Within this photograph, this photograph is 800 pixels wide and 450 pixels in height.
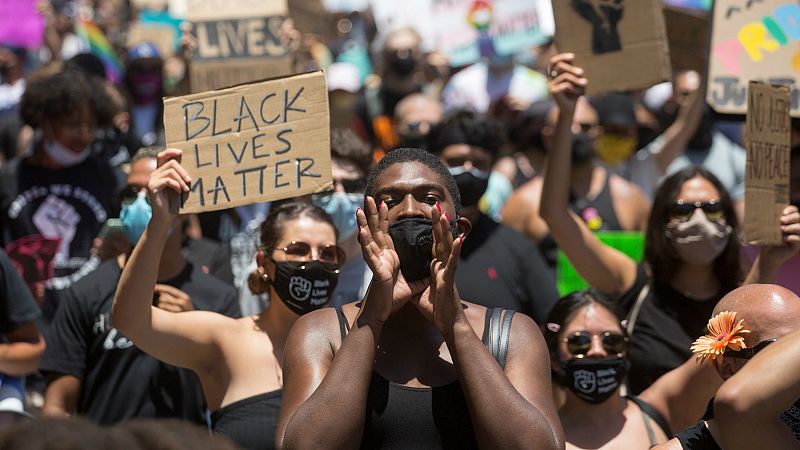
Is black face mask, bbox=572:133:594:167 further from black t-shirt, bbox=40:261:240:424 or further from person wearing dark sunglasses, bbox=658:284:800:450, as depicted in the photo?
person wearing dark sunglasses, bbox=658:284:800:450

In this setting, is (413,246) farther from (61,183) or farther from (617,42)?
(61,183)

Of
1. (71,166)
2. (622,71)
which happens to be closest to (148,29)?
(71,166)

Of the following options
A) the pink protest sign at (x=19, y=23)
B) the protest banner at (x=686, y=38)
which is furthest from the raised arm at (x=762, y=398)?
the pink protest sign at (x=19, y=23)

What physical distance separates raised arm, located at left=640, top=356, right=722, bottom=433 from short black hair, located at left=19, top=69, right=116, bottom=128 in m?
3.63

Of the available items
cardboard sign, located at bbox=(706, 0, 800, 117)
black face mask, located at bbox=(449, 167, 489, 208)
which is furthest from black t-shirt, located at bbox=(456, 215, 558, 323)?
cardboard sign, located at bbox=(706, 0, 800, 117)

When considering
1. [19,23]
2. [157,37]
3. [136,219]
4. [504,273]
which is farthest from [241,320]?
[19,23]

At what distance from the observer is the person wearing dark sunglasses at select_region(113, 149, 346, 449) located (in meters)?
4.05

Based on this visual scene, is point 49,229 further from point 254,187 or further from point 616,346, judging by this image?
point 616,346

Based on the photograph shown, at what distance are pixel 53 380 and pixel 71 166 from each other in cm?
186

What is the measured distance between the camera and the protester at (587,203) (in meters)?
6.73

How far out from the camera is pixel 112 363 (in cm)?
499

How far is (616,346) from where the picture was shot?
4.44m

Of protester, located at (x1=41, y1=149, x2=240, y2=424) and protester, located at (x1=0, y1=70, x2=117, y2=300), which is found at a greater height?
protester, located at (x1=0, y1=70, x2=117, y2=300)

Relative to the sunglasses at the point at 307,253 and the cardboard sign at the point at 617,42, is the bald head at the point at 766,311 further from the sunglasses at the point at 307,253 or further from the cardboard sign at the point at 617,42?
the cardboard sign at the point at 617,42
